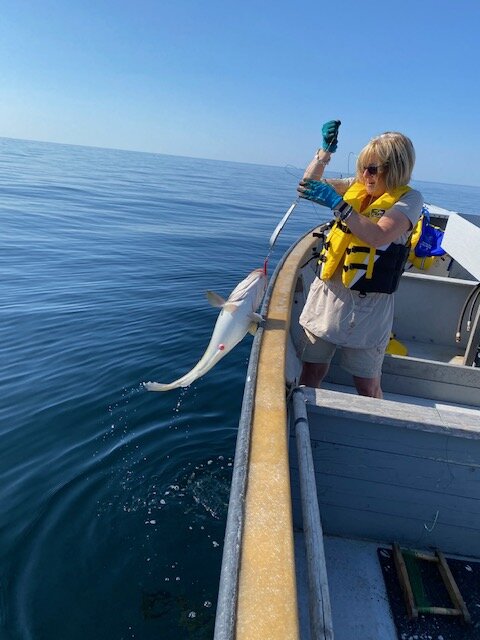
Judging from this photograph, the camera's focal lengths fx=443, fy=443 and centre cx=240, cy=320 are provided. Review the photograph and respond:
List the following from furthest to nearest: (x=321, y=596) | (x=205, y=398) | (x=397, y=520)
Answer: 1. (x=205, y=398)
2. (x=397, y=520)
3. (x=321, y=596)

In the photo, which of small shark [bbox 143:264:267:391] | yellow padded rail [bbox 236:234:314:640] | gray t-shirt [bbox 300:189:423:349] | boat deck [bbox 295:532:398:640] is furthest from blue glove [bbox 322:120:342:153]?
boat deck [bbox 295:532:398:640]

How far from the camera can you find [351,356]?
3.81 m

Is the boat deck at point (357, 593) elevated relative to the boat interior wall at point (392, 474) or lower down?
lower down

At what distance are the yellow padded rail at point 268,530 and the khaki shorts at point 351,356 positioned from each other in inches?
24.1

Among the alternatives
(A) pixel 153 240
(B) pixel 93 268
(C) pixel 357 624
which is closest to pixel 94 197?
(A) pixel 153 240

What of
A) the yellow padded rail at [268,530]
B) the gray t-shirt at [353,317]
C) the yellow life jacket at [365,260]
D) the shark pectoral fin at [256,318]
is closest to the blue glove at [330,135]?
the yellow life jacket at [365,260]

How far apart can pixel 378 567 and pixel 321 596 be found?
174 centimetres

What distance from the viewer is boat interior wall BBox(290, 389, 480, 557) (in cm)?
300

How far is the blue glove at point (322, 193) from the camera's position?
3.24 meters

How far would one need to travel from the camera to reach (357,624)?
2.86m

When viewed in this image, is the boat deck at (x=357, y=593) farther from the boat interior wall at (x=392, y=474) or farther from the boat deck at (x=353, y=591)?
the boat interior wall at (x=392, y=474)

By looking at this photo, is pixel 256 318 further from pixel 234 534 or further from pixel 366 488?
pixel 234 534

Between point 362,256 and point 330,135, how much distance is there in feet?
3.93

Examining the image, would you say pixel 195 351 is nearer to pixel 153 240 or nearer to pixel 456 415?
pixel 456 415
